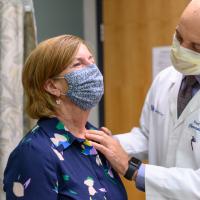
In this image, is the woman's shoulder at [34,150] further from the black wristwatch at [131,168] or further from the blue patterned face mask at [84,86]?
the black wristwatch at [131,168]

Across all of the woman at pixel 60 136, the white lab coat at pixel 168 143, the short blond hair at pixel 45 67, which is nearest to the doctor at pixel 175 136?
the white lab coat at pixel 168 143

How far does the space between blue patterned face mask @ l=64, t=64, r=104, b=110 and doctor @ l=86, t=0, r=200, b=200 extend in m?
0.13

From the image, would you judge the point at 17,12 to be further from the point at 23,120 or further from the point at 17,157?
the point at 17,157

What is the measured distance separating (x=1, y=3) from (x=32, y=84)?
732mm

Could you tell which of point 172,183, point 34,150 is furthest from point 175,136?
point 34,150

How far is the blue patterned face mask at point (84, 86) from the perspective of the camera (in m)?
1.24

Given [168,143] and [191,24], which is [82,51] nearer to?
[191,24]

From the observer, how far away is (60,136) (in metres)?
1.23

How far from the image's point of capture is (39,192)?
108 cm

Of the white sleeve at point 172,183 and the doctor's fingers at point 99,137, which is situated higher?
the doctor's fingers at point 99,137

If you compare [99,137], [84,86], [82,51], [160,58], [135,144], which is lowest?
[135,144]

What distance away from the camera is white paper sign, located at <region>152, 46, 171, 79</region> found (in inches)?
105

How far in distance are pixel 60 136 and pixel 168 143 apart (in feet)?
1.80

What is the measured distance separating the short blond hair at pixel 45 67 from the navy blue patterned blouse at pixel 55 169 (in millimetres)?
51
